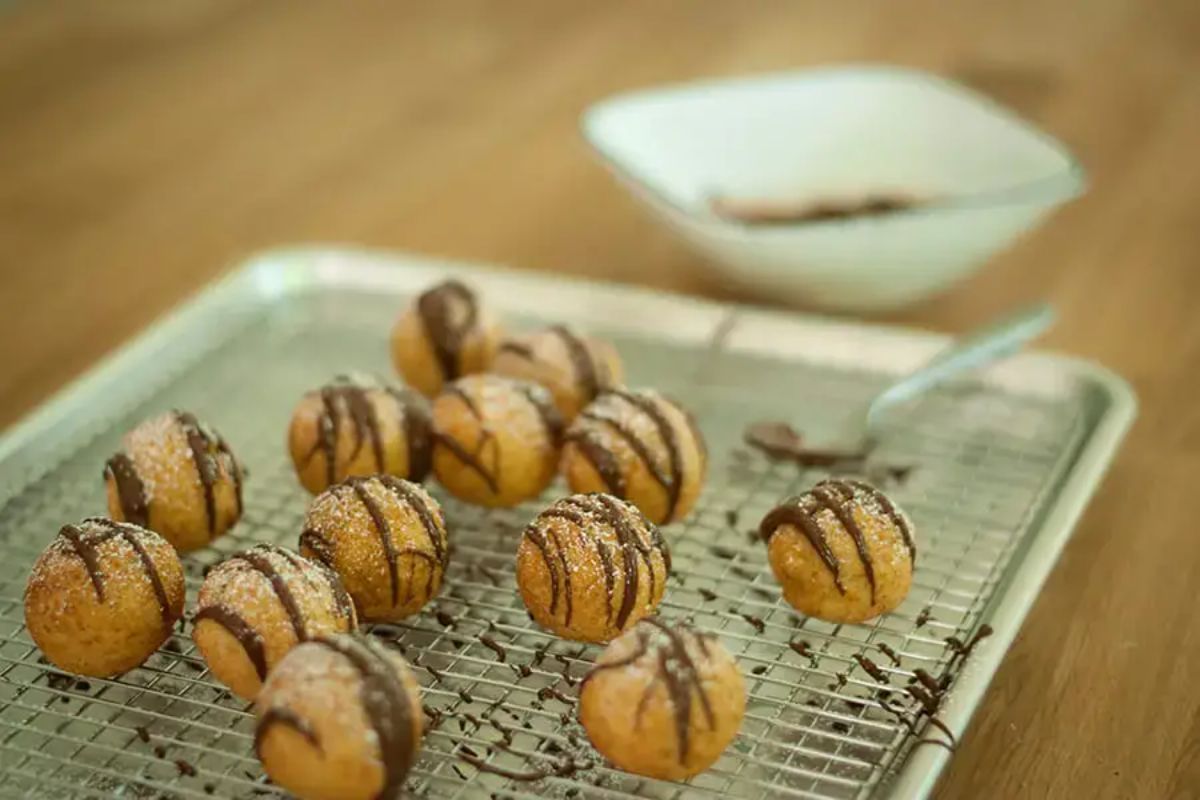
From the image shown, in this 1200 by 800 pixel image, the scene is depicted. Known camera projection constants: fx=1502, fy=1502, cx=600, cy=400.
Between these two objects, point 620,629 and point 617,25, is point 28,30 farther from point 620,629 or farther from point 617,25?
point 620,629

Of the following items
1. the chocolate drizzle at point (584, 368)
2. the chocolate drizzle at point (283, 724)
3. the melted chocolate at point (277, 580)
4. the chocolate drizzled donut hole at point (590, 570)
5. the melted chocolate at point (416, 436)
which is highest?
the chocolate drizzle at point (584, 368)

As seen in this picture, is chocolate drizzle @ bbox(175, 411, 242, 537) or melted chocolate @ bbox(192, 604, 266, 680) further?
chocolate drizzle @ bbox(175, 411, 242, 537)

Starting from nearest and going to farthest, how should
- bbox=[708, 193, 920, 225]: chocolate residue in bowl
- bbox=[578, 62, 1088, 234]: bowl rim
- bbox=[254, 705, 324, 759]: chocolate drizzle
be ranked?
bbox=[254, 705, 324, 759]: chocolate drizzle → bbox=[578, 62, 1088, 234]: bowl rim → bbox=[708, 193, 920, 225]: chocolate residue in bowl

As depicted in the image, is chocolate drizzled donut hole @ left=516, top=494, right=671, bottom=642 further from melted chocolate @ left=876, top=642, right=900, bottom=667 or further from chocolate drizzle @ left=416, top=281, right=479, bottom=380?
chocolate drizzle @ left=416, top=281, right=479, bottom=380

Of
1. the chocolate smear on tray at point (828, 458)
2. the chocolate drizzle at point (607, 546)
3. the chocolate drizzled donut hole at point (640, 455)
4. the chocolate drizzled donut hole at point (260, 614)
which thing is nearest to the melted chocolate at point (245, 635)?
the chocolate drizzled donut hole at point (260, 614)

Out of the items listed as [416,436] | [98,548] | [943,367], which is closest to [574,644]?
[416,436]

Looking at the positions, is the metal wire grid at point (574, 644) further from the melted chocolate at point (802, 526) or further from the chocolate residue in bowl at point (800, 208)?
the chocolate residue in bowl at point (800, 208)

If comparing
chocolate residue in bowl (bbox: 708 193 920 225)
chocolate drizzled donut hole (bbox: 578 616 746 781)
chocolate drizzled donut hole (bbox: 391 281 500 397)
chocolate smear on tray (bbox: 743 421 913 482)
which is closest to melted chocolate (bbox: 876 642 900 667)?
chocolate drizzled donut hole (bbox: 578 616 746 781)
